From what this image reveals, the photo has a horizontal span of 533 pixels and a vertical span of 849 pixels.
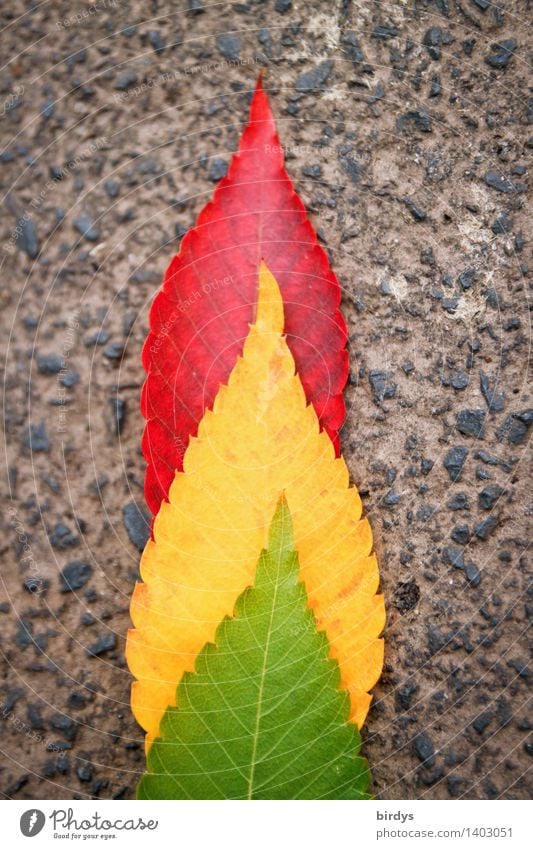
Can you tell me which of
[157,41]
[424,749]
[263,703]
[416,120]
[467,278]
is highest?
[157,41]

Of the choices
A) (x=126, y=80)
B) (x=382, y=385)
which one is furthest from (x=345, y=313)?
(x=126, y=80)

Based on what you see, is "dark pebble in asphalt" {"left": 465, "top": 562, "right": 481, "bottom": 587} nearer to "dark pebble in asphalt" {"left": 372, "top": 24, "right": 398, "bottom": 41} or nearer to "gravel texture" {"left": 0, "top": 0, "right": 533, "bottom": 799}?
"gravel texture" {"left": 0, "top": 0, "right": 533, "bottom": 799}

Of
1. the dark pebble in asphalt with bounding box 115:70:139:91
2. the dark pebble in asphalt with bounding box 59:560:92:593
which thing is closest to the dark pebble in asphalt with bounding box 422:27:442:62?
the dark pebble in asphalt with bounding box 115:70:139:91

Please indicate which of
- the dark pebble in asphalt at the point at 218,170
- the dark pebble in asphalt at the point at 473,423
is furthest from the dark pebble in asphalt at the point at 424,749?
the dark pebble in asphalt at the point at 218,170

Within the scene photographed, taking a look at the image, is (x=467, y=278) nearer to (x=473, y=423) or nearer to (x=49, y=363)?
(x=473, y=423)

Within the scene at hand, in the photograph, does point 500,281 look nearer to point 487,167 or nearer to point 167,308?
point 487,167

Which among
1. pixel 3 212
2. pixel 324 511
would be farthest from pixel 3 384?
Result: pixel 324 511
